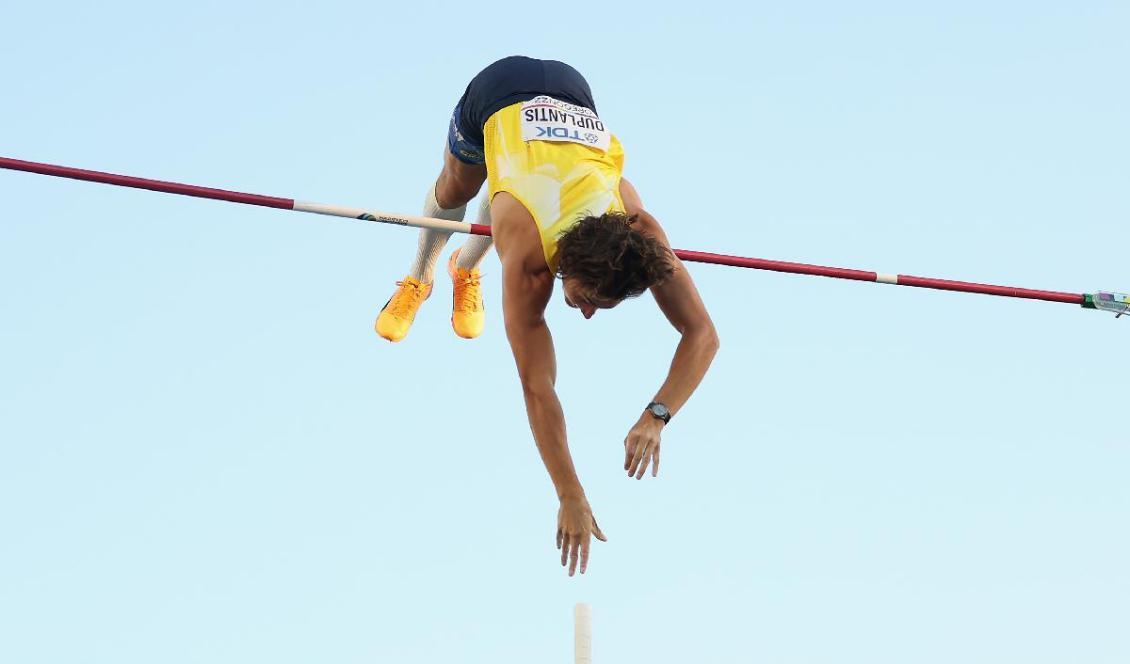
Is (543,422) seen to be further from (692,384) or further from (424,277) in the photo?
(424,277)

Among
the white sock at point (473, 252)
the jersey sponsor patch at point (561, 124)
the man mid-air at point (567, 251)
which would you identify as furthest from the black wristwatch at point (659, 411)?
the white sock at point (473, 252)

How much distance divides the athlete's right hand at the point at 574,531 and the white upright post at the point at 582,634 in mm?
1703

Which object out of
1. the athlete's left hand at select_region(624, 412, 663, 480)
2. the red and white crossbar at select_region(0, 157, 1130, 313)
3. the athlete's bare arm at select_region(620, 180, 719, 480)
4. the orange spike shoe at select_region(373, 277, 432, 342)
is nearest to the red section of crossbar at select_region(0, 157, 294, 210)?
the red and white crossbar at select_region(0, 157, 1130, 313)

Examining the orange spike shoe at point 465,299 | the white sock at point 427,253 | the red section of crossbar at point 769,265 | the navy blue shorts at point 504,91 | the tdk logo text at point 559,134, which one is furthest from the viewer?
the orange spike shoe at point 465,299

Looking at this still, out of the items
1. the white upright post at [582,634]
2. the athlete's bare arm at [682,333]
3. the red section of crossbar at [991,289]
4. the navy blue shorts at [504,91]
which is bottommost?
the white upright post at [582,634]

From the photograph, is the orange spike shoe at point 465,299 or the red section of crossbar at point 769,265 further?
the orange spike shoe at point 465,299

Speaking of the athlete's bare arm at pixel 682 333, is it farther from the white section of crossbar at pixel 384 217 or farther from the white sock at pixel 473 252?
the white sock at pixel 473 252

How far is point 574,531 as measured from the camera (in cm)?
762

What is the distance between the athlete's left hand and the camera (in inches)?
293

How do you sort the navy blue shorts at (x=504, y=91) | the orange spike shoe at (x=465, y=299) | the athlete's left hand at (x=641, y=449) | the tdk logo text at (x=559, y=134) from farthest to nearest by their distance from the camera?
the orange spike shoe at (x=465, y=299) < the navy blue shorts at (x=504, y=91) < the tdk logo text at (x=559, y=134) < the athlete's left hand at (x=641, y=449)

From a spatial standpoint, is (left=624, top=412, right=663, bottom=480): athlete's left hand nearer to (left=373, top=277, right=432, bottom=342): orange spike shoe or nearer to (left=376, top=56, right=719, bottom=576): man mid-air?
(left=376, top=56, right=719, bottom=576): man mid-air

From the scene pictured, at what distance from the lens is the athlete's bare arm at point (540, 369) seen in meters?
7.66

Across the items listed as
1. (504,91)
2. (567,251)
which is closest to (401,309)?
(504,91)

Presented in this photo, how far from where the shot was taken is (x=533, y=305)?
8016 millimetres
